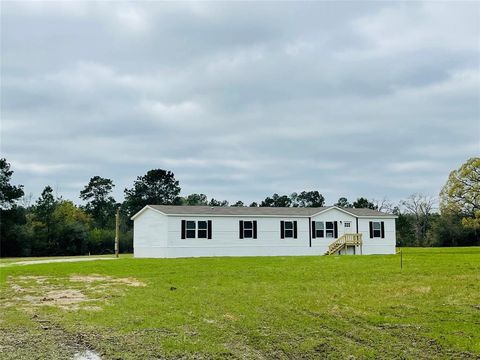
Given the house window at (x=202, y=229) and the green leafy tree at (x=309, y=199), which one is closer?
the house window at (x=202, y=229)

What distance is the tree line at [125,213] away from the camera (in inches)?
1689

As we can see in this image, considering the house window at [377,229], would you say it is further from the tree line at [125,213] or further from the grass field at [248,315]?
the grass field at [248,315]

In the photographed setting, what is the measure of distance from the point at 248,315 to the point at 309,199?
75.9 meters

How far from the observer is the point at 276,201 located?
254 ft

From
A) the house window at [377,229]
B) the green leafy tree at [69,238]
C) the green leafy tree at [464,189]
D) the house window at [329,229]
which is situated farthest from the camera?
the green leafy tree at [69,238]

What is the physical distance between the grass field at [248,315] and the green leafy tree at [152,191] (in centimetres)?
5567

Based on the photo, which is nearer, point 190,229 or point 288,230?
point 190,229

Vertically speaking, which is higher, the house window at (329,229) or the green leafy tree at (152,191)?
the green leafy tree at (152,191)

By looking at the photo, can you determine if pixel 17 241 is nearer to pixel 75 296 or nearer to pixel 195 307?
pixel 75 296

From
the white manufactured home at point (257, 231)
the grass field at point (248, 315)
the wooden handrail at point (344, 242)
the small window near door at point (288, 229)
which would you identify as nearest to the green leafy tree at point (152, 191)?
the white manufactured home at point (257, 231)

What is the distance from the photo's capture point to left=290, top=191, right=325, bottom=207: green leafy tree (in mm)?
85375

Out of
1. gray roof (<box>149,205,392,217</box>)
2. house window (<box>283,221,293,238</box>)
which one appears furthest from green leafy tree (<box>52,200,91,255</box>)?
house window (<box>283,221,293,238</box>)

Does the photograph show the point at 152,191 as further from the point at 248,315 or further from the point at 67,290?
the point at 248,315

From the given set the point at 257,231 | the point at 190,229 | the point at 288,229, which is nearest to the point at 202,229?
the point at 190,229
